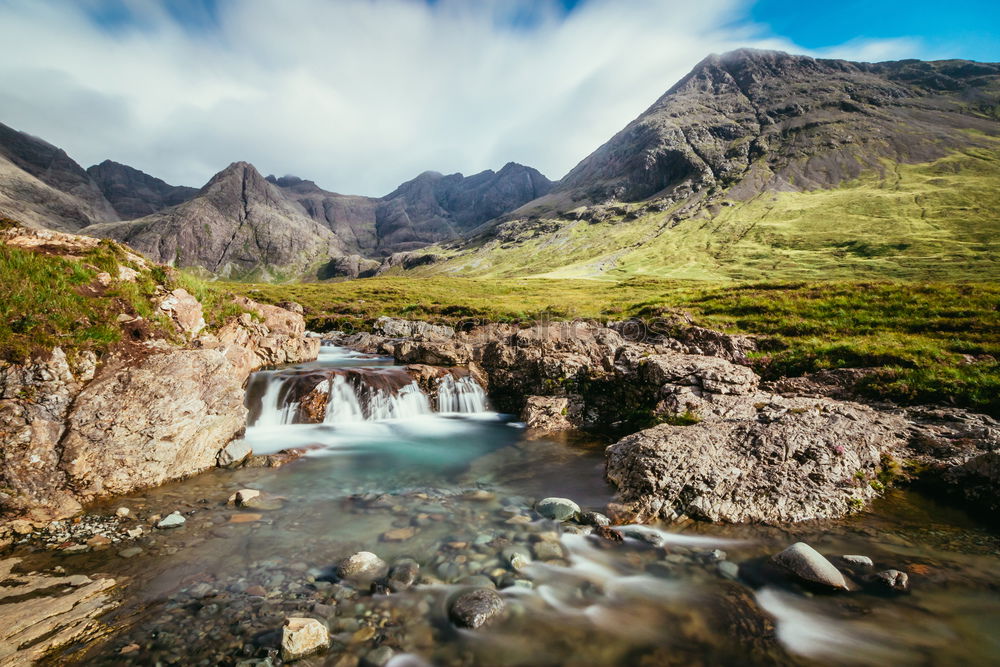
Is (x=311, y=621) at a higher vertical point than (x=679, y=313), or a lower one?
lower

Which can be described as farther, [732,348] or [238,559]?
[732,348]

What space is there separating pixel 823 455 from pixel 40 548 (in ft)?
57.5

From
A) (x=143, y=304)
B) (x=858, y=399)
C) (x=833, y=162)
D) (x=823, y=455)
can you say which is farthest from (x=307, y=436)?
(x=833, y=162)

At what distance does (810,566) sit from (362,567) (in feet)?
27.5

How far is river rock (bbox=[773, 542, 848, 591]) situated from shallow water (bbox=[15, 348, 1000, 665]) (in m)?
0.30

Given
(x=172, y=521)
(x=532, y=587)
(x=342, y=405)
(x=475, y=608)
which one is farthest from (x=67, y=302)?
(x=532, y=587)

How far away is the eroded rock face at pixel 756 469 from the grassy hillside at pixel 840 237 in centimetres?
9971

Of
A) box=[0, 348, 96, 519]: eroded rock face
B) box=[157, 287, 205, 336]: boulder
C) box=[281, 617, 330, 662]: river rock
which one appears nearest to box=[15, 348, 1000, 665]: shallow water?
box=[281, 617, 330, 662]: river rock

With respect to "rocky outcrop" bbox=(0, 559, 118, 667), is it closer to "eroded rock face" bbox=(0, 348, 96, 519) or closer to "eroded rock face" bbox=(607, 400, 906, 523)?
"eroded rock face" bbox=(0, 348, 96, 519)

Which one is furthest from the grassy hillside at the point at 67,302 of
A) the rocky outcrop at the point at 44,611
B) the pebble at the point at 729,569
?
the pebble at the point at 729,569

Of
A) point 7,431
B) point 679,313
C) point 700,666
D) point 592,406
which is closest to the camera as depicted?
point 700,666

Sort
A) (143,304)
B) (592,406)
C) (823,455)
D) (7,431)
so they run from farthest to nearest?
1. (592,406)
2. (143,304)
3. (823,455)
4. (7,431)

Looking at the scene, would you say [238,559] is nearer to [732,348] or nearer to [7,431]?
[7,431]

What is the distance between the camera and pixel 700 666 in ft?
18.7
